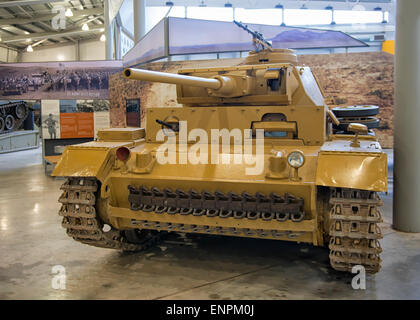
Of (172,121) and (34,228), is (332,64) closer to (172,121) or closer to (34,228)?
(172,121)

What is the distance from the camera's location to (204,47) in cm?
1149

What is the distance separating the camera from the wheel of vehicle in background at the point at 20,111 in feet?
79.9

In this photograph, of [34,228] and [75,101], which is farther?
[75,101]

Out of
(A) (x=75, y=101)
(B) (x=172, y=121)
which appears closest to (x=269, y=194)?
(B) (x=172, y=121)

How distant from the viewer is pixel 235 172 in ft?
17.0

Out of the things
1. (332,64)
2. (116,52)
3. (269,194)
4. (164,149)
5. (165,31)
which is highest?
(116,52)

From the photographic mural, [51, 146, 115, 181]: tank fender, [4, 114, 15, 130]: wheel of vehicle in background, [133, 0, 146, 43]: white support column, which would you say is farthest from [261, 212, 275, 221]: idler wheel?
[4, 114, 15, 130]: wheel of vehicle in background

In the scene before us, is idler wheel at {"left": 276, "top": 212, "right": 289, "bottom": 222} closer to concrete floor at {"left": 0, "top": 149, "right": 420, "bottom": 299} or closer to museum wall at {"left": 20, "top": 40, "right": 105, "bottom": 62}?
concrete floor at {"left": 0, "top": 149, "right": 420, "bottom": 299}

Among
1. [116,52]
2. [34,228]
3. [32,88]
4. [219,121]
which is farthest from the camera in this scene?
[116,52]

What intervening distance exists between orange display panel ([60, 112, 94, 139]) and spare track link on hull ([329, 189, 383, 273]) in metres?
11.0

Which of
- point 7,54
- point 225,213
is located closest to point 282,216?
point 225,213

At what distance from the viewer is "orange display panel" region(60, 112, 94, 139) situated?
14.3 meters

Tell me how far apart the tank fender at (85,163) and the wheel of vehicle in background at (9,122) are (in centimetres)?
1955

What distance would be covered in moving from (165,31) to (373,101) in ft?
17.6
